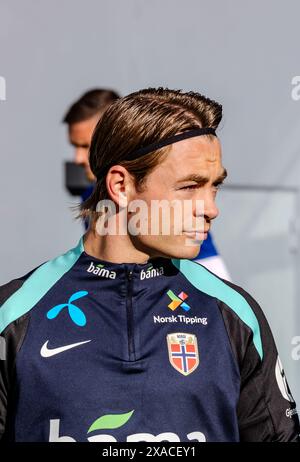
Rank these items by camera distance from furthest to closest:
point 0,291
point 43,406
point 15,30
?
point 15,30
point 0,291
point 43,406

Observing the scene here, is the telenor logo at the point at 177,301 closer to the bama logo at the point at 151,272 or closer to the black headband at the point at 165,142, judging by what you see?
the bama logo at the point at 151,272

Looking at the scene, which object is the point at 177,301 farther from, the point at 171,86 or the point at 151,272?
the point at 171,86

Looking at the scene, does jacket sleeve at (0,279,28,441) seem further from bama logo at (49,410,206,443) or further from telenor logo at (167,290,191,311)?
telenor logo at (167,290,191,311)

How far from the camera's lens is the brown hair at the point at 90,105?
17.0ft

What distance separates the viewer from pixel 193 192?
8.18 ft

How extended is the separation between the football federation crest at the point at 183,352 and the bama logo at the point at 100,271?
24 cm

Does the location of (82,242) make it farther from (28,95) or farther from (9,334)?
(28,95)

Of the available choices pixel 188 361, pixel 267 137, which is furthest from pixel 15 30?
pixel 188 361

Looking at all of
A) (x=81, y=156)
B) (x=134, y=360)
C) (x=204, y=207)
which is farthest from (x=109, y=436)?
(x=81, y=156)

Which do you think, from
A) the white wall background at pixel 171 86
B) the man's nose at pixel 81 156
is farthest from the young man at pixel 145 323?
the white wall background at pixel 171 86

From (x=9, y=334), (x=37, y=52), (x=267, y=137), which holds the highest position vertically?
(x=37, y=52)

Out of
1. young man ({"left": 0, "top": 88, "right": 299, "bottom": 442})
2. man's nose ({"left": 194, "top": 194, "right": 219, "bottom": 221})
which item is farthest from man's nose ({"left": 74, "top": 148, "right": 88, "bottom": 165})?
man's nose ({"left": 194, "top": 194, "right": 219, "bottom": 221})

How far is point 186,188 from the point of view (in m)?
2.50

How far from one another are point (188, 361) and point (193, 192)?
45 centimetres
